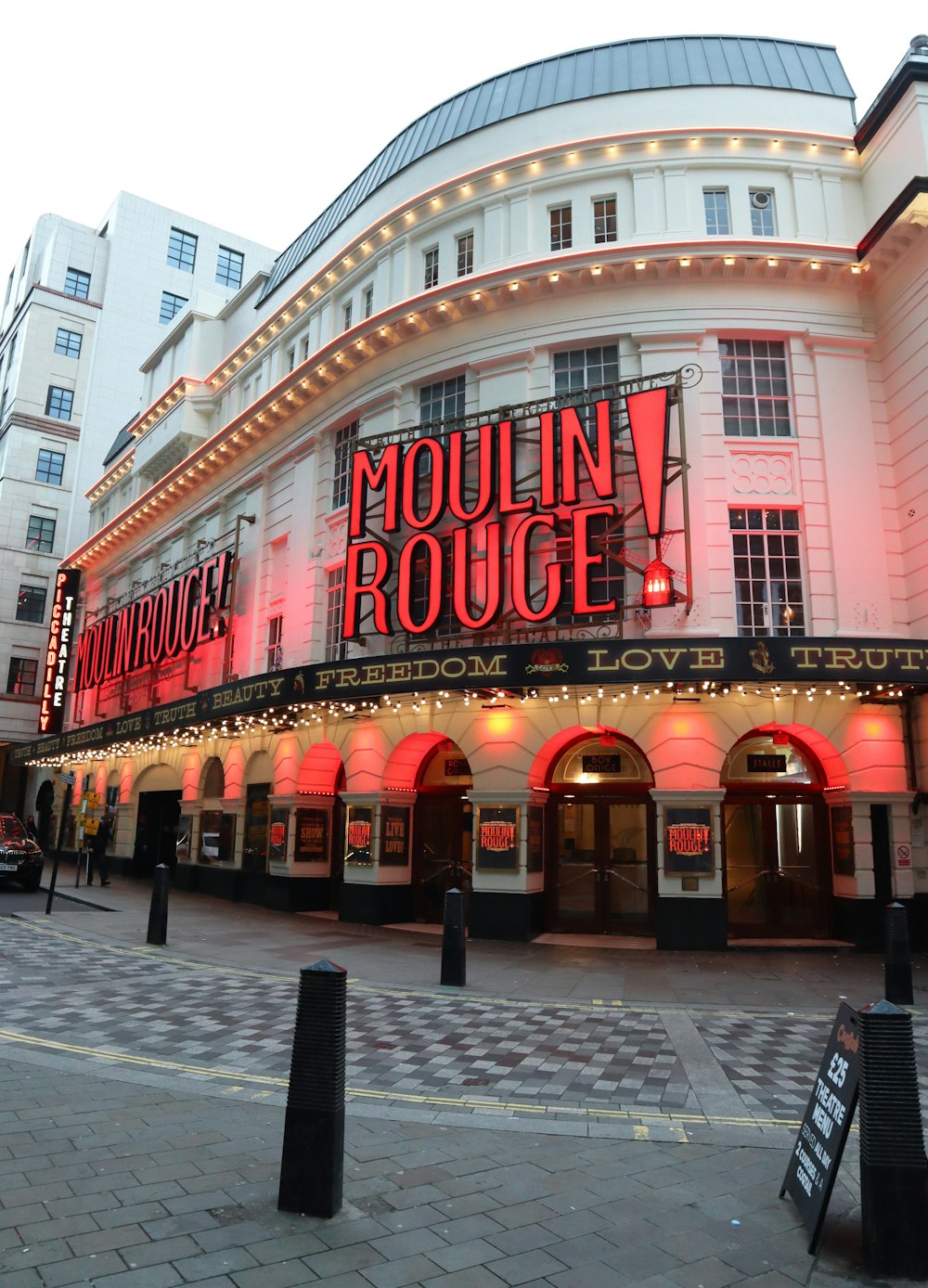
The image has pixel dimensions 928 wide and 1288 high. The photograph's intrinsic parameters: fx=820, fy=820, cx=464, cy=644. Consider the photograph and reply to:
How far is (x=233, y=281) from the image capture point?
52406mm

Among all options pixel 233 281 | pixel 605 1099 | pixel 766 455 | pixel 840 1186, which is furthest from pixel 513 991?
pixel 233 281

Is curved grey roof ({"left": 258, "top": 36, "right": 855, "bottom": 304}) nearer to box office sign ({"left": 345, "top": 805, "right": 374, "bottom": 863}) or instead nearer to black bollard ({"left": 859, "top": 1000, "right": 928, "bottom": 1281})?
box office sign ({"left": 345, "top": 805, "right": 374, "bottom": 863})

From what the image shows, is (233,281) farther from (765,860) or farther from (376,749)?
(765,860)

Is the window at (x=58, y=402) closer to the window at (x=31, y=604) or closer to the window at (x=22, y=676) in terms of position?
the window at (x=31, y=604)

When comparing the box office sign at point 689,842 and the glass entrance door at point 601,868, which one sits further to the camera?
the glass entrance door at point 601,868

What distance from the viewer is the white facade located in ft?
140

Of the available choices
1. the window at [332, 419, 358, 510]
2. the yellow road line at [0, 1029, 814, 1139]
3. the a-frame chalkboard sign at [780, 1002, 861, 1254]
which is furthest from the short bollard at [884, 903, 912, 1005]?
the window at [332, 419, 358, 510]

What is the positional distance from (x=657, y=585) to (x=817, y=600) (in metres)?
3.32

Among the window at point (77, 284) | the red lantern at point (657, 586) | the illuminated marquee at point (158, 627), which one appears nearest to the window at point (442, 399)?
the red lantern at point (657, 586)

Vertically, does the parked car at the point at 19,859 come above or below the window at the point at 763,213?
below

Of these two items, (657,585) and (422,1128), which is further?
(657,585)

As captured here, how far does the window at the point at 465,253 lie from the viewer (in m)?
19.7

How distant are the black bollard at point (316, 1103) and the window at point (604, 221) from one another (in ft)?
58.6

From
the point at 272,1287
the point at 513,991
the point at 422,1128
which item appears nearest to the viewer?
the point at 272,1287
